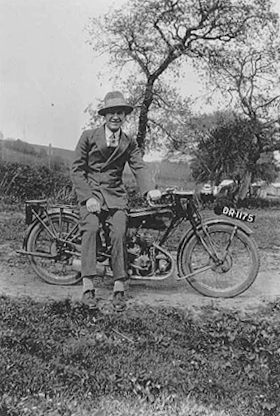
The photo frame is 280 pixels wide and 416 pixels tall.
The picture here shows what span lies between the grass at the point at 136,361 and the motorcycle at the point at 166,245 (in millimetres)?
367

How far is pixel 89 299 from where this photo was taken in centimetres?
306

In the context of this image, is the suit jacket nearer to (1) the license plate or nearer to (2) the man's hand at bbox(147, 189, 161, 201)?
(2) the man's hand at bbox(147, 189, 161, 201)

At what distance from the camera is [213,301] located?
3.28 m

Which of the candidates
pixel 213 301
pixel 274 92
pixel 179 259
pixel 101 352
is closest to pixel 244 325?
pixel 213 301

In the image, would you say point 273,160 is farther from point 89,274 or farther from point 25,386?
point 25,386

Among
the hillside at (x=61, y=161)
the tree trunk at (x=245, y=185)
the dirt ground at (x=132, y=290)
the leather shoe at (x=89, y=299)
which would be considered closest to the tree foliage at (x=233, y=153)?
the tree trunk at (x=245, y=185)

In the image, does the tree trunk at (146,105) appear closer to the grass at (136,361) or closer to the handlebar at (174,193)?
the handlebar at (174,193)

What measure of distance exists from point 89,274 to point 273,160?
149cm

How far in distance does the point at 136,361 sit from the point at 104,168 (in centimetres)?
119

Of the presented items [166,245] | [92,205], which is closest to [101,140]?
[92,205]

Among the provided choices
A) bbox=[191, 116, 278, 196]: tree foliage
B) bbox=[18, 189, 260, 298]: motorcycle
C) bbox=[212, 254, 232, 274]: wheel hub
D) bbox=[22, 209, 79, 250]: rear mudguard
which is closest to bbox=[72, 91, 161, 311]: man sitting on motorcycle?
bbox=[18, 189, 260, 298]: motorcycle

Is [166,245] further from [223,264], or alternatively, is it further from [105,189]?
[105,189]

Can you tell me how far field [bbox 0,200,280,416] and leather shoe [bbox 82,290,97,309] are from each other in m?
0.06

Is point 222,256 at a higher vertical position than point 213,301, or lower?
higher
